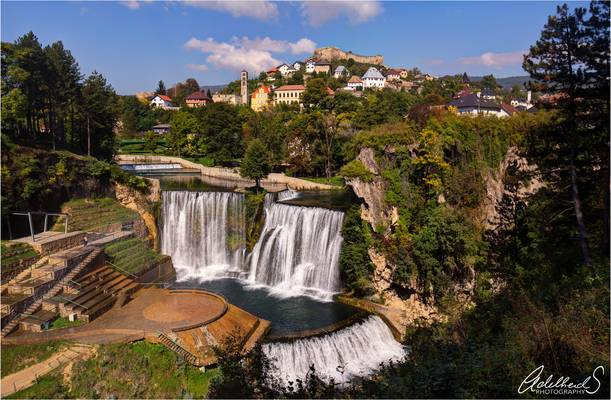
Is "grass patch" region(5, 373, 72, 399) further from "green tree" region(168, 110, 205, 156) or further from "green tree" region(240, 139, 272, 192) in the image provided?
"green tree" region(168, 110, 205, 156)

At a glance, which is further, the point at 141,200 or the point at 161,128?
the point at 161,128

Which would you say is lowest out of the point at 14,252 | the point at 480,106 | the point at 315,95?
the point at 14,252

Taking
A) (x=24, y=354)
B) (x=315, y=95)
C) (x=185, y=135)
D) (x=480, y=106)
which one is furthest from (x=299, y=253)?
(x=185, y=135)

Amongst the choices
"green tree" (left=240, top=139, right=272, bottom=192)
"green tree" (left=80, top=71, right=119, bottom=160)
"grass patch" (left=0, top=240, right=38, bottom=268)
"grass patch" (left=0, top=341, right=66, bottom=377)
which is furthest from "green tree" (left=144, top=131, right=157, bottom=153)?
"grass patch" (left=0, top=341, right=66, bottom=377)

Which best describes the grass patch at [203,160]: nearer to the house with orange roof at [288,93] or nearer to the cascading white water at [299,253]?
the cascading white water at [299,253]

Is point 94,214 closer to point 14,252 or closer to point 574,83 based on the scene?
point 14,252

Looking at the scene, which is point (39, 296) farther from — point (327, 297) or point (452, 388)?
point (452, 388)
